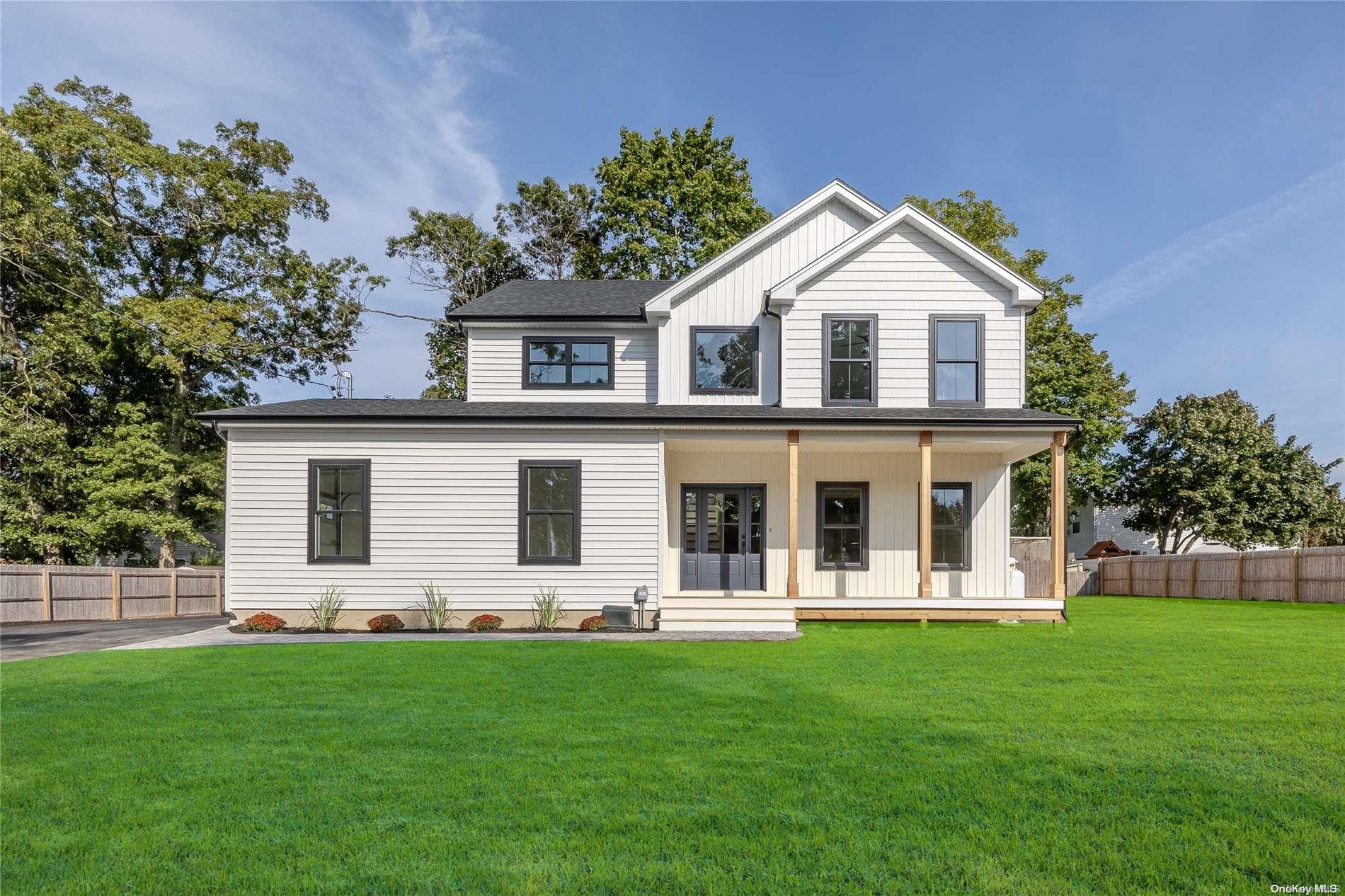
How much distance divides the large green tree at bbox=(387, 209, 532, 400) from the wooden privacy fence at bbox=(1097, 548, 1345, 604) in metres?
25.5

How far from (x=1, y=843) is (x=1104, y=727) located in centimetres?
695

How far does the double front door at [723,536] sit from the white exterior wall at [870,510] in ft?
0.57

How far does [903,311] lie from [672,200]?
53.2 ft

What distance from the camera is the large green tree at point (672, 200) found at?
28500 millimetres

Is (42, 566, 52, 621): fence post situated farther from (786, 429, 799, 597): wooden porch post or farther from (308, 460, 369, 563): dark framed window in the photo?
(786, 429, 799, 597): wooden porch post

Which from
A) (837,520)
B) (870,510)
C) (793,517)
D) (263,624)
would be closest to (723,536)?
(837,520)

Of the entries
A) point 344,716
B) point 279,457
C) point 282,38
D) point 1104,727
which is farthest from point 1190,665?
point 282,38

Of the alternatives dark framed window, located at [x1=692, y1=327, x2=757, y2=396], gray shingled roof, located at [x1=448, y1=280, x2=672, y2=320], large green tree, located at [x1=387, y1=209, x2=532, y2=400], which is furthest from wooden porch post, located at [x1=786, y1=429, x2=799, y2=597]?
large green tree, located at [x1=387, y1=209, x2=532, y2=400]

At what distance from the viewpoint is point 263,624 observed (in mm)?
13398

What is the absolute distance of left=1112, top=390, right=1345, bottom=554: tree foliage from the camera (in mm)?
29969

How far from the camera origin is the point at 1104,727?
18.8 feet

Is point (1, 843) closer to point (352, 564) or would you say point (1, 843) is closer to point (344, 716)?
point (344, 716)

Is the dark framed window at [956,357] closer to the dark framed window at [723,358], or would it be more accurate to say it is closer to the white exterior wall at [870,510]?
the white exterior wall at [870,510]

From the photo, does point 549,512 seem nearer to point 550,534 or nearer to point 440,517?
point 550,534
